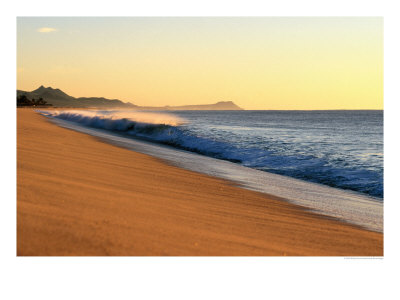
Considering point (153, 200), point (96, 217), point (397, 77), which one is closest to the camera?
point (96, 217)

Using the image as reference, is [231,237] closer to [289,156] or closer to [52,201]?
[52,201]

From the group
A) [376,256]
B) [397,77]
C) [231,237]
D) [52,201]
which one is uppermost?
[397,77]

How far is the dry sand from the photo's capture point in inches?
125

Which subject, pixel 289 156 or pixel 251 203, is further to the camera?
pixel 289 156

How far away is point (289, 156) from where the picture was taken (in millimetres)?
12234

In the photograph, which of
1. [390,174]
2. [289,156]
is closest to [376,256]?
[390,174]

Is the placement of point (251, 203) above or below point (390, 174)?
below

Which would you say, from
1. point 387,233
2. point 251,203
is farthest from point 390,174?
point 251,203

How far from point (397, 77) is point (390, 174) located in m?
1.53

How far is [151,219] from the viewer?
3.85 meters

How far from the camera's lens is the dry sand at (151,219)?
318 cm

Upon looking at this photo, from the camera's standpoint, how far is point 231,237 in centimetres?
372
